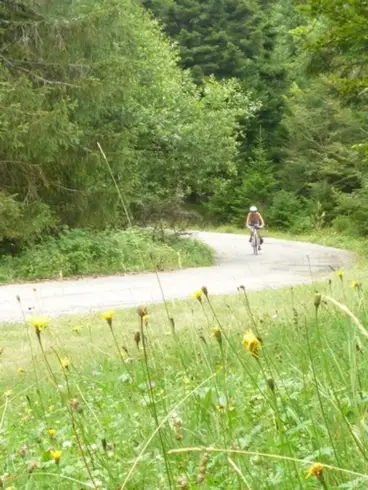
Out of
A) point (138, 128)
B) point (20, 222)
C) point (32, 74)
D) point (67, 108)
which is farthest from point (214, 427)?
point (138, 128)

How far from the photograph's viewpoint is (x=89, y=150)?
1711 centimetres

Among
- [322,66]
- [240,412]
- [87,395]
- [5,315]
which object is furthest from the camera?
[322,66]

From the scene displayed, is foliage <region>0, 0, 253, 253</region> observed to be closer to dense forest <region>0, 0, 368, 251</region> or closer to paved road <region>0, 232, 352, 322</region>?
dense forest <region>0, 0, 368, 251</region>

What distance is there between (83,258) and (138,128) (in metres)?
5.56

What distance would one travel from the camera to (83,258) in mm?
15930

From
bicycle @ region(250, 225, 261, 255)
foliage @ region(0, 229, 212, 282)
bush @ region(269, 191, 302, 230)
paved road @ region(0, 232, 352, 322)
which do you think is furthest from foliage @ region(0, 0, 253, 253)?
bush @ region(269, 191, 302, 230)

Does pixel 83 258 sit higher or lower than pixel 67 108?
lower

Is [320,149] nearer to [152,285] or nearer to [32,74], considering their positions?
[32,74]

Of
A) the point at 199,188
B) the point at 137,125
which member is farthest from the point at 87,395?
the point at 199,188

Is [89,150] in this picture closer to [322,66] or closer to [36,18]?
[36,18]

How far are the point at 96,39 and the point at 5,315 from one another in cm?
972

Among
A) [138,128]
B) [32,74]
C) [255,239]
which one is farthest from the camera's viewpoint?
[255,239]

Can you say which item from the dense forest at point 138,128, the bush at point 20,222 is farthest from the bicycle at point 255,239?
the bush at point 20,222

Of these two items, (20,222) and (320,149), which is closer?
(20,222)
